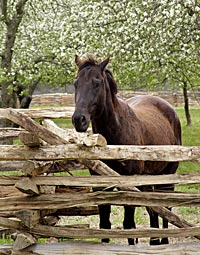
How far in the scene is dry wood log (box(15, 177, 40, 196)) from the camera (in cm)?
461

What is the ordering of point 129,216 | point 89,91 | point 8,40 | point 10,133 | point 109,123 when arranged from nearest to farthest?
point 89,91
point 109,123
point 129,216
point 10,133
point 8,40

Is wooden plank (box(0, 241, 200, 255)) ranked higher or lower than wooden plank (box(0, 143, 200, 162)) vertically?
lower

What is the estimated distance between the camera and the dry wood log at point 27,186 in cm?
461

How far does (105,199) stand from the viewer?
15.3 ft

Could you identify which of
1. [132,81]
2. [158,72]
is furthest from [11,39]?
[158,72]

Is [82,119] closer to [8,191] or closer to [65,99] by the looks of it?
[8,191]

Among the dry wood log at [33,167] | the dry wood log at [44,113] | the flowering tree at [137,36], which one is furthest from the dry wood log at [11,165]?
the flowering tree at [137,36]

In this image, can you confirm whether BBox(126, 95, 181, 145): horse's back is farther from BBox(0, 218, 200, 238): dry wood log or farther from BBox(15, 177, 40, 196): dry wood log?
BBox(15, 177, 40, 196): dry wood log

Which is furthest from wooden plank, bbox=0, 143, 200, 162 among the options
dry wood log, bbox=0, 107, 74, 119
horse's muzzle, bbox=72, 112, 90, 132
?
dry wood log, bbox=0, 107, 74, 119

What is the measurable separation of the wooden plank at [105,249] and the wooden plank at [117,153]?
0.90 metres

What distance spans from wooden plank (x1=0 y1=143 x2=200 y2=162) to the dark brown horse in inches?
26.6

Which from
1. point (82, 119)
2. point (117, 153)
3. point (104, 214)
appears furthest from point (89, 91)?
point (104, 214)

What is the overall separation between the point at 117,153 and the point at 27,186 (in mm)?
844

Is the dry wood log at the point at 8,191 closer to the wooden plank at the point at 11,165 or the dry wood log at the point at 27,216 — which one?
the dry wood log at the point at 27,216
